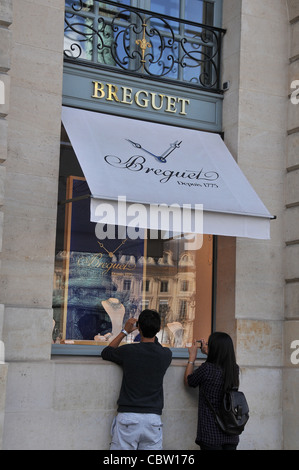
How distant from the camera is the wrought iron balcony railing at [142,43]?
8852 mm

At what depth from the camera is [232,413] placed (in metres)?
7.30

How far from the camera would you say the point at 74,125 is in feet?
27.1

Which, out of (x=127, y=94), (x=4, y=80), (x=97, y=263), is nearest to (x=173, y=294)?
(x=97, y=263)

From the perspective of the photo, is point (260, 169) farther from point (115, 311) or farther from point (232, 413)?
point (232, 413)

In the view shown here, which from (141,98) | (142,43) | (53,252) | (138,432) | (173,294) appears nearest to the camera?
(138,432)

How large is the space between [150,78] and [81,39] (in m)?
0.96

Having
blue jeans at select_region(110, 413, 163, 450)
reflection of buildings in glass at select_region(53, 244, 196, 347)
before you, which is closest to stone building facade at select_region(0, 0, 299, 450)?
reflection of buildings in glass at select_region(53, 244, 196, 347)

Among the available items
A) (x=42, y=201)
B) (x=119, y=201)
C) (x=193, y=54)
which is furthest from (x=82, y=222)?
(x=193, y=54)

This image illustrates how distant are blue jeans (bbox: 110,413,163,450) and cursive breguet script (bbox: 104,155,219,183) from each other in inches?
101

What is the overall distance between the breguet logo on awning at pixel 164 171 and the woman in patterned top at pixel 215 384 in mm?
1827

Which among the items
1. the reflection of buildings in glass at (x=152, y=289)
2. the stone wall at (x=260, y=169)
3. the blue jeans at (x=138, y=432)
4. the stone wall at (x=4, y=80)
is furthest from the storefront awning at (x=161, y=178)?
the blue jeans at (x=138, y=432)

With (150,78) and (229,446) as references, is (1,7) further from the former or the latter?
(229,446)

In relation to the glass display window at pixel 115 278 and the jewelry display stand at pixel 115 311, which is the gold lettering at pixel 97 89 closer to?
the glass display window at pixel 115 278

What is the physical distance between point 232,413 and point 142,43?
183 inches
